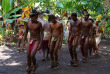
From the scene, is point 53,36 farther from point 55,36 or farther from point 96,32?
point 96,32

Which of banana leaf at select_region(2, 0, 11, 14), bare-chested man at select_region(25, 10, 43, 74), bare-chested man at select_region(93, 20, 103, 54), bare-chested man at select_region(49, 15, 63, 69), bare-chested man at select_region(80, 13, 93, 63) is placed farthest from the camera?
banana leaf at select_region(2, 0, 11, 14)

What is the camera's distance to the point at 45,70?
16.9ft

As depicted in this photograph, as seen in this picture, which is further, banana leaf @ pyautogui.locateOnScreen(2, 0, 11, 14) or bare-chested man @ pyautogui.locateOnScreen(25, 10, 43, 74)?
banana leaf @ pyautogui.locateOnScreen(2, 0, 11, 14)

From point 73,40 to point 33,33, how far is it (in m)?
1.66

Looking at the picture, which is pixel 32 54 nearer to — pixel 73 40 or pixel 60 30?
pixel 60 30

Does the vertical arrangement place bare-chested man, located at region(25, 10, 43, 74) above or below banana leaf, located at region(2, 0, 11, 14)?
below

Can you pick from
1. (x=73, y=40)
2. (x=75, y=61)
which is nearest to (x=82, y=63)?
(x=75, y=61)

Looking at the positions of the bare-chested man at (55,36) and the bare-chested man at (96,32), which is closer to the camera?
the bare-chested man at (55,36)

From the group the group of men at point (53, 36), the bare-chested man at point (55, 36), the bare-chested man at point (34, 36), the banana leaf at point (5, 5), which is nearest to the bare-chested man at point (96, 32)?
the group of men at point (53, 36)

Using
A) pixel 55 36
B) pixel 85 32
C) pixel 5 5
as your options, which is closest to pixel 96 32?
pixel 85 32

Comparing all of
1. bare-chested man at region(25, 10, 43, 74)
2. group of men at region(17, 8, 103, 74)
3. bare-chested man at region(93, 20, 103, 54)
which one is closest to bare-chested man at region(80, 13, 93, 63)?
group of men at region(17, 8, 103, 74)

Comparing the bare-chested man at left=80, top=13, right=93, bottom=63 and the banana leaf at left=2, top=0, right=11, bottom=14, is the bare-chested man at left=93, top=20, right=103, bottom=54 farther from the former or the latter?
the banana leaf at left=2, top=0, right=11, bottom=14

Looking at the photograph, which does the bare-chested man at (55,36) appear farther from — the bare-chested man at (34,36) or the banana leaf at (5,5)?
the banana leaf at (5,5)

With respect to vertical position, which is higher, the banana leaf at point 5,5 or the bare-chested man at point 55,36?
the banana leaf at point 5,5
